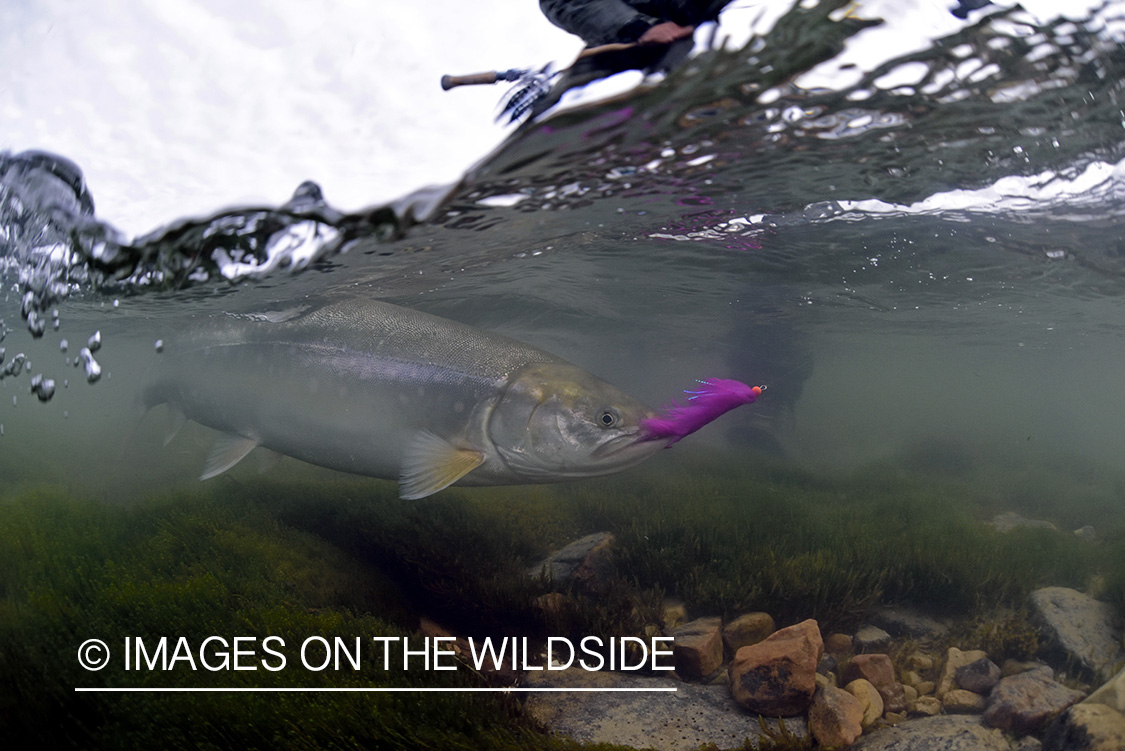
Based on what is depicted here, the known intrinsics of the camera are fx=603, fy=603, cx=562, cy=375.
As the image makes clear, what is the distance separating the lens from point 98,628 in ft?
15.4

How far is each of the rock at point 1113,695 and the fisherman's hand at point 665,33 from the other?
17.0ft

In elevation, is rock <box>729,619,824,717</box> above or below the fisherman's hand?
below

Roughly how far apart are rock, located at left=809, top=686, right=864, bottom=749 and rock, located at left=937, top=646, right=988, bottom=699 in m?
1.46

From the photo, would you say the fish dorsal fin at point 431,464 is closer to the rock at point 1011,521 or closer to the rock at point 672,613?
the rock at point 672,613

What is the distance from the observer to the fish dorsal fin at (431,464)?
5.21 metres

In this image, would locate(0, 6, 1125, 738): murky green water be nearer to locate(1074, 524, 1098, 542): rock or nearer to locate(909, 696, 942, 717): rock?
locate(1074, 524, 1098, 542): rock

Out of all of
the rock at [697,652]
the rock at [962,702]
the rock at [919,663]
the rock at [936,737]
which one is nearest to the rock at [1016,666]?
the rock at [919,663]

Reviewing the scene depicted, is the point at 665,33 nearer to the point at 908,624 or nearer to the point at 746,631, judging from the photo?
the point at 746,631

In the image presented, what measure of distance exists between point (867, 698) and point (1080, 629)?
3.38 meters

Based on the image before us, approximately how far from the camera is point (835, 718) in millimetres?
4219

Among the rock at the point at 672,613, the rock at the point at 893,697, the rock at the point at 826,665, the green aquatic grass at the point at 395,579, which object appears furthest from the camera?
the rock at the point at 672,613

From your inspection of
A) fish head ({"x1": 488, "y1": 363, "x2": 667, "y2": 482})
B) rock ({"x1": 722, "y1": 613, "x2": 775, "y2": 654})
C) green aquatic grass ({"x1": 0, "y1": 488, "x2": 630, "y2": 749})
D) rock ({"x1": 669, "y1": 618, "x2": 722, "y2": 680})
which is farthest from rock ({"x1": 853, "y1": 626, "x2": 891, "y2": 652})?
green aquatic grass ({"x1": 0, "y1": 488, "x2": 630, "y2": 749})

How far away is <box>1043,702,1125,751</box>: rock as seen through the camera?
3520mm

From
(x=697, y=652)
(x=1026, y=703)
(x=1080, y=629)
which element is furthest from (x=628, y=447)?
(x=1080, y=629)
